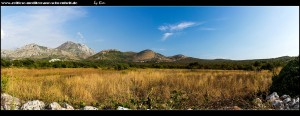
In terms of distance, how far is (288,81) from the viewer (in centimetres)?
719

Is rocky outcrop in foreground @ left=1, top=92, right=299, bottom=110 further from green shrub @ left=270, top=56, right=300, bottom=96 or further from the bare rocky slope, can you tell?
the bare rocky slope

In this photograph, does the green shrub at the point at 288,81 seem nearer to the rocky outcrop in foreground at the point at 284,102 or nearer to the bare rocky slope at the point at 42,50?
the rocky outcrop in foreground at the point at 284,102

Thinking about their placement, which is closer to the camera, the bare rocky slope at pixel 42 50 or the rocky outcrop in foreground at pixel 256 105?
the rocky outcrop in foreground at pixel 256 105

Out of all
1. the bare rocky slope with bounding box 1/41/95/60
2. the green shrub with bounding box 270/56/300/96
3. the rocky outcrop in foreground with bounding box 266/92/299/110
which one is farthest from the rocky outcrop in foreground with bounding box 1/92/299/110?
the bare rocky slope with bounding box 1/41/95/60

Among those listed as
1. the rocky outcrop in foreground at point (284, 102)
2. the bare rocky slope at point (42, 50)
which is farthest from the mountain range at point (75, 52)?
the rocky outcrop in foreground at point (284, 102)

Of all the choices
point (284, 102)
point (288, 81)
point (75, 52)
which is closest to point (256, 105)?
point (284, 102)

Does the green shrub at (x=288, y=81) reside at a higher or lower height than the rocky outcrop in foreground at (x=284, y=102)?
higher

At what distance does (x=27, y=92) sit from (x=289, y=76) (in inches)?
253

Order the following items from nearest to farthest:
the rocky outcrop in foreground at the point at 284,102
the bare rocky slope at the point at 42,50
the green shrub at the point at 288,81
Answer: the rocky outcrop in foreground at the point at 284,102, the green shrub at the point at 288,81, the bare rocky slope at the point at 42,50

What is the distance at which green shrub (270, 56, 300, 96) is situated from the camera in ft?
23.0

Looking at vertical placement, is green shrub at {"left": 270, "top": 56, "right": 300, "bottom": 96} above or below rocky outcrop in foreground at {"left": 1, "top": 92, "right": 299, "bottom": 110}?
above

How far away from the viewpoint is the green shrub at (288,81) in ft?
23.0
